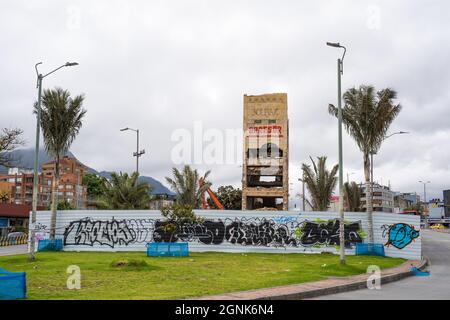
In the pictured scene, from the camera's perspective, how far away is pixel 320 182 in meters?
38.5

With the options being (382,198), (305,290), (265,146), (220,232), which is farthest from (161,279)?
(382,198)

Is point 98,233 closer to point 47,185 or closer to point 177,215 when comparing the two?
point 177,215

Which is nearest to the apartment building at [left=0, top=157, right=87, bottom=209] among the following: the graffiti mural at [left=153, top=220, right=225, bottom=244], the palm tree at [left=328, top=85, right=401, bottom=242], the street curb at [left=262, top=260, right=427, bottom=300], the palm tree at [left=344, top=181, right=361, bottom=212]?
the palm tree at [left=344, top=181, right=361, bottom=212]

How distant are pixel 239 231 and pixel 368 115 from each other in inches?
402

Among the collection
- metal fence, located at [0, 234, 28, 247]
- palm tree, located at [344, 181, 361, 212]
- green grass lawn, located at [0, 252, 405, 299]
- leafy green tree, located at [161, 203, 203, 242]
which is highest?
palm tree, located at [344, 181, 361, 212]

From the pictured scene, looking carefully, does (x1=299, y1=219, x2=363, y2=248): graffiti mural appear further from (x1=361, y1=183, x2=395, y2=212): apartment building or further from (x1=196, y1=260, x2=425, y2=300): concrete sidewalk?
(x1=361, y1=183, x2=395, y2=212): apartment building

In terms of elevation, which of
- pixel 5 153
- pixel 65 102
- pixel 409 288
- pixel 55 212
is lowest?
pixel 409 288

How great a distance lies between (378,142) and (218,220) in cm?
1058

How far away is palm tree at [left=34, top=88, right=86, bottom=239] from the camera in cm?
2794

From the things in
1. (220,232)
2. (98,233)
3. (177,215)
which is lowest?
(98,233)

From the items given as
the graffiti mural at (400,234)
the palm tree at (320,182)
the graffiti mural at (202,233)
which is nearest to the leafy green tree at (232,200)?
the palm tree at (320,182)
